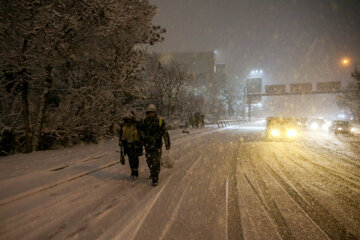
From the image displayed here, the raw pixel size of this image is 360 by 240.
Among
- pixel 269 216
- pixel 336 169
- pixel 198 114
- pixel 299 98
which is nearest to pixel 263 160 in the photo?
pixel 336 169

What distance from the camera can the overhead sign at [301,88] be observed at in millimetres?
45237

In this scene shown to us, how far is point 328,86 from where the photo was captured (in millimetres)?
44438

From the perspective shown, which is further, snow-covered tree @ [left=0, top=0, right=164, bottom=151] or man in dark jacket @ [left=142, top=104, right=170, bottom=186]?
snow-covered tree @ [left=0, top=0, right=164, bottom=151]

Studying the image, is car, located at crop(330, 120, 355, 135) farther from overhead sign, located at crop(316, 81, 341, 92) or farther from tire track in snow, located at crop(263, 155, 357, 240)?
overhead sign, located at crop(316, 81, 341, 92)

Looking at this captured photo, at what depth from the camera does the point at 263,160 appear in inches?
324

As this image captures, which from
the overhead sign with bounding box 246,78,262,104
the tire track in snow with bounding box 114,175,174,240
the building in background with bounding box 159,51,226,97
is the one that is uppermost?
the building in background with bounding box 159,51,226,97

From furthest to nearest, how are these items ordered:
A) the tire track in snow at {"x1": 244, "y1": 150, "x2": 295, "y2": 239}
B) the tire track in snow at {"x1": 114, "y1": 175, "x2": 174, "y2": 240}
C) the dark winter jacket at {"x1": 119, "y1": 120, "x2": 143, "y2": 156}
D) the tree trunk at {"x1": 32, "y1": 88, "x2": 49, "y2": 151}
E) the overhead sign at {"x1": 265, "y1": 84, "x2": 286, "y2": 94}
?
the overhead sign at {"x1": 265, "y1": 84, "x2": 286, "y2": 94} → the tree trunk at {"x1": 32, "y1": 88, "x2": 49, "y2": 151} → the dark winter jacket at {"x1": 119, "y1": 120, "x2": 143, "y2": 156} → the tire track in snow at {"x1": 244, "y1": 150, "x2": 295, "y2": 239} → the tire track in snow at {"x1": 114, "y1": 175, "x2": 174, "y2": 240}

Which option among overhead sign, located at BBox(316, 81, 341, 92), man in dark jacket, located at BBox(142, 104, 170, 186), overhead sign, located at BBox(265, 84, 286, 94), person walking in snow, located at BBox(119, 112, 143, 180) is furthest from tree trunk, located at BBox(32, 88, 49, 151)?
overhead sign, located at BBox(316, 81, 341, 92)

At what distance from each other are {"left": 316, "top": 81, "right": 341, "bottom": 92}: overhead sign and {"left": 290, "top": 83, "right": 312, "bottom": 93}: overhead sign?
6.45ft

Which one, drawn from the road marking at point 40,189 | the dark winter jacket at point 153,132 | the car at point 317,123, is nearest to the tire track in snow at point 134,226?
the dark winter jacket at point 153,132

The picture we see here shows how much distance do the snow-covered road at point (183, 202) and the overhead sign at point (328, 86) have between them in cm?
4635

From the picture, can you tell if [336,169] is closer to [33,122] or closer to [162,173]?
[162,173]

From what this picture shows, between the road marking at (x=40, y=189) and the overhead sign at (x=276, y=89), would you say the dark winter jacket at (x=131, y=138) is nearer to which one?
the road marking at (x=40, y=189)

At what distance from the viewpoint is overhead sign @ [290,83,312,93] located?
4524cm
